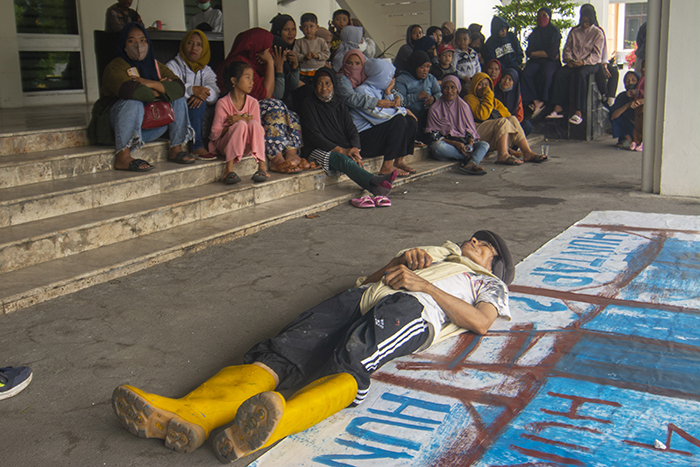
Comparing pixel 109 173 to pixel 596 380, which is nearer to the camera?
pixel 596 380

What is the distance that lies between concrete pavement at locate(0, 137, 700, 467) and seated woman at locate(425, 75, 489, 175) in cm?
153

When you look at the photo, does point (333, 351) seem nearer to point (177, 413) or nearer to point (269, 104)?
point (177, 413)

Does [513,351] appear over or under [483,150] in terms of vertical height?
under

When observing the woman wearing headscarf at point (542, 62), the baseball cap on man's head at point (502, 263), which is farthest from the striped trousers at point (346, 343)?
the woman wearing headscarf at point (542, 62)

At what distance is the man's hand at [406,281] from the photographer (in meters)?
2.49

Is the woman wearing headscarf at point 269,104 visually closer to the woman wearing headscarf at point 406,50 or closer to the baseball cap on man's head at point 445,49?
the woman wearing headscarf at point 406,50

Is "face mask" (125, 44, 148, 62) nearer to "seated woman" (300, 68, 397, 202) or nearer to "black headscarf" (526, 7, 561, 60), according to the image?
"seated woman" (300, 68, 397, 202)

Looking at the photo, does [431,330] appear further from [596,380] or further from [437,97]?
[437,97]

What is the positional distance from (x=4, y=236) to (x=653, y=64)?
540cm

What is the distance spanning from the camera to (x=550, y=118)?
10.5 meters

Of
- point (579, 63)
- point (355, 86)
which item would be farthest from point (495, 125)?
point (579, 63)

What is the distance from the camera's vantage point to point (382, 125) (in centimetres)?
676

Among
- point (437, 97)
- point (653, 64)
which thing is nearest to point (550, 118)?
point (437, 97)

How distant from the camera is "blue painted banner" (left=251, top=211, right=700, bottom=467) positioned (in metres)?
1.95
